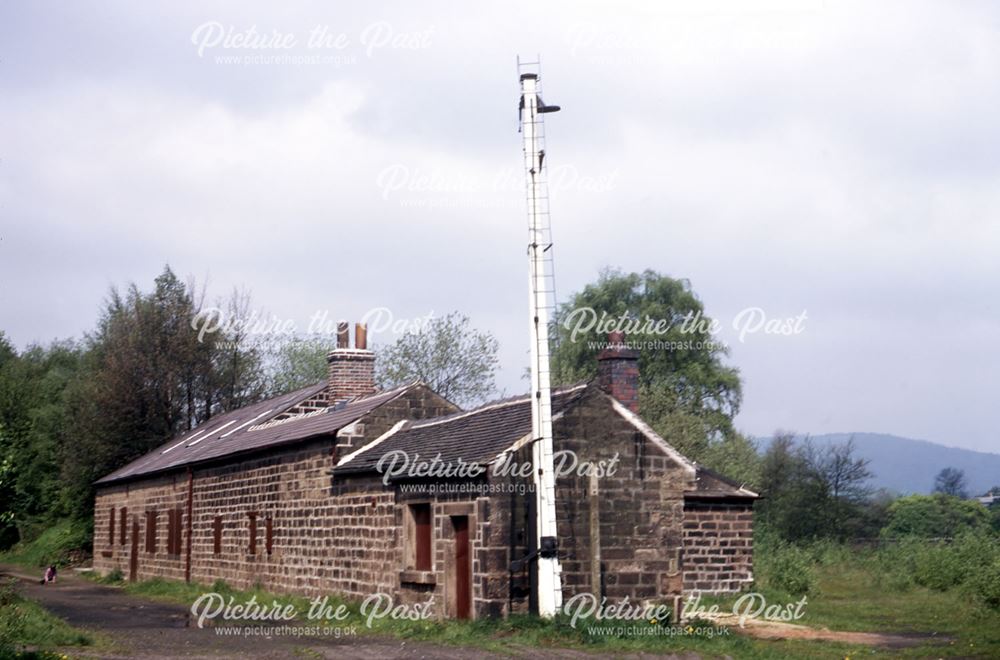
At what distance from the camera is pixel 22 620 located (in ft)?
50.6

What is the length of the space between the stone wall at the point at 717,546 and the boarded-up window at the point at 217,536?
11693 millimetres

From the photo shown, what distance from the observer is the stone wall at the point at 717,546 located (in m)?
24.2

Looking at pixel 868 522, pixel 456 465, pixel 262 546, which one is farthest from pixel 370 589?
pixel 868 522

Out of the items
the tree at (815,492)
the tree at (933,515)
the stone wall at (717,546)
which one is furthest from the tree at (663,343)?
the stone wall at (717,546)

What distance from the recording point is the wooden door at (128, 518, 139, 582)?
3453cm

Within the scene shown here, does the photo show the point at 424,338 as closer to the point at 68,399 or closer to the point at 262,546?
the point at 68,399

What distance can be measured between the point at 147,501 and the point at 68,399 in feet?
48.6

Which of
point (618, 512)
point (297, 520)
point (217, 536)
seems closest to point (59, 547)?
point (217, 536)

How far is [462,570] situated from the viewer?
690 inches

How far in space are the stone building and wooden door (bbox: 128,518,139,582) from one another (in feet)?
15.7

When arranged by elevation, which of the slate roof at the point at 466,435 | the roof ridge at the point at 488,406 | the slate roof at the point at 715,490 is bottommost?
the slate roof at the point at 715,490

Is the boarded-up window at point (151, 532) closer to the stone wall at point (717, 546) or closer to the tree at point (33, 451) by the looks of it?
the tree at point (33, 451)

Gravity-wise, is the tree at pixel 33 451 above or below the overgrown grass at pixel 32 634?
above

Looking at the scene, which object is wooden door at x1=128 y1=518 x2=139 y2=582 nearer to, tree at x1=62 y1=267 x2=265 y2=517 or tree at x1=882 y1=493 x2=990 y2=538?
tree at x1=62 y1=267 x2=265 y2=517
